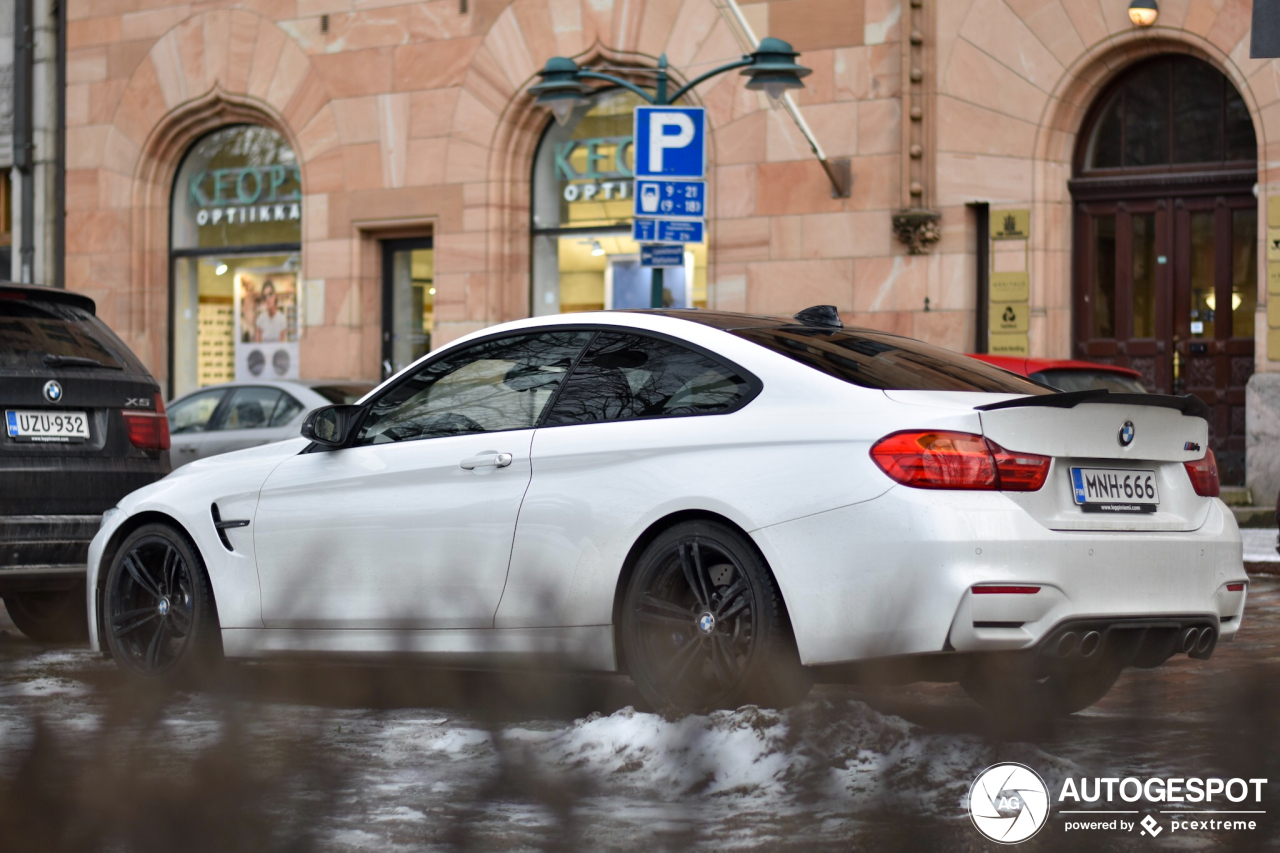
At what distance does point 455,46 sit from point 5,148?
8196 millimetres

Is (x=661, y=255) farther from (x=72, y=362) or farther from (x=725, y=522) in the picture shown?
(x=725, y=522)

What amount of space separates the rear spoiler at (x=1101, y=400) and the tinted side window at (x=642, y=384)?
907 mm

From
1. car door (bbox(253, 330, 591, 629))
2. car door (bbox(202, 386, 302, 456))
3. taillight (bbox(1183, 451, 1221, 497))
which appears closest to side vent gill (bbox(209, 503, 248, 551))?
car door (bbox(253, 330, 591, 629))

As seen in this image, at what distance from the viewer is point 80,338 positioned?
29.1ft

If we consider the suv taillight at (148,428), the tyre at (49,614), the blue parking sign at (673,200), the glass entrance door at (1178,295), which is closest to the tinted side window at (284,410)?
the blue parking sign at (673,200)

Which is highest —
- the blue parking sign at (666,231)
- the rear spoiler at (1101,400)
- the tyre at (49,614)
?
the blue parking sign at (666,231)

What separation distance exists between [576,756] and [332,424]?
2.12 meters

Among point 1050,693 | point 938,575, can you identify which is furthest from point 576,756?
point 1050,693

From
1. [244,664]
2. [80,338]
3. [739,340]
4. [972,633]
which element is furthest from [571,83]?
[972,633]

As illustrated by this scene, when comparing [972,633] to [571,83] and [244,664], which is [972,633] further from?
[571,83]

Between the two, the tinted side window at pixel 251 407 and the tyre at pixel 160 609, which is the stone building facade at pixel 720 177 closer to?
the tinted side window at pixel 251 407

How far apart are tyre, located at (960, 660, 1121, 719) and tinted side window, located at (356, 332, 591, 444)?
70.8 inches

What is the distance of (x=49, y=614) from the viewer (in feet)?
30.1

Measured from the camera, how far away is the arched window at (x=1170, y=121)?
17.8 metres
